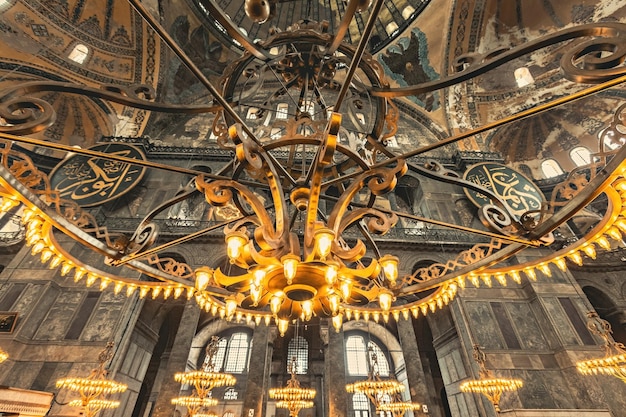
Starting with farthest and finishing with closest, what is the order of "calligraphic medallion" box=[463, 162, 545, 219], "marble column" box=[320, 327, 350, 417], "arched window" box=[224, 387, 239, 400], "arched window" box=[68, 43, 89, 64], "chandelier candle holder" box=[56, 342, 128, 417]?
"arched window" box=[224, 387, 239, 400], "arched window" box=[68, 43, 89, 64], "calligraphic medallion" box=[463, 162, 545, 219], "marble column" box=[320, 327, 350, 417], "chandelier candle holder" box=[56, 342, 128, 417]

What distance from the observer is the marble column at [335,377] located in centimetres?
602

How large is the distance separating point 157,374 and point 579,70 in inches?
545

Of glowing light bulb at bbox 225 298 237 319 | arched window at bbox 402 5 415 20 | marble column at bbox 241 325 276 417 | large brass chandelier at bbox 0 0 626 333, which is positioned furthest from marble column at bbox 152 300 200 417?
arched window at bbox 402 5 415 20

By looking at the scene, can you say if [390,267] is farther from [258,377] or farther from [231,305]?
[258,377]

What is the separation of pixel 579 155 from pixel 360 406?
1463cm

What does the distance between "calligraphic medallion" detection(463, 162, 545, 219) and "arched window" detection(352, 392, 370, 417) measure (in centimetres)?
1038

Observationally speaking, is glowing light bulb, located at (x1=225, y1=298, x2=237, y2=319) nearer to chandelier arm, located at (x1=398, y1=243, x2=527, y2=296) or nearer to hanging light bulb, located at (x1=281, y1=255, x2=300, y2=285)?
hanging light bulb, located at (x1=281, y1=255, x2=300, y2=285)

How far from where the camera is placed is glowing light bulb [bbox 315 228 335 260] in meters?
1.93

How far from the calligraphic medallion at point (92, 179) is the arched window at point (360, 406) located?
1284cm

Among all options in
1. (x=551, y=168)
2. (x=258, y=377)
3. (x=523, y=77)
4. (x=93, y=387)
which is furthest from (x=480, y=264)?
(x=523, y=77)

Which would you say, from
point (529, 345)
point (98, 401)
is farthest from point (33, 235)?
point (529, 345)

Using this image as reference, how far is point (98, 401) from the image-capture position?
5324mm

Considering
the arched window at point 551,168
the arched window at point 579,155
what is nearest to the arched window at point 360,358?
the arched window at point 551,168

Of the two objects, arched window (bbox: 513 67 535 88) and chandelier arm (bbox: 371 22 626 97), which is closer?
chandelier arm (bbox: 371 22 626 97)
